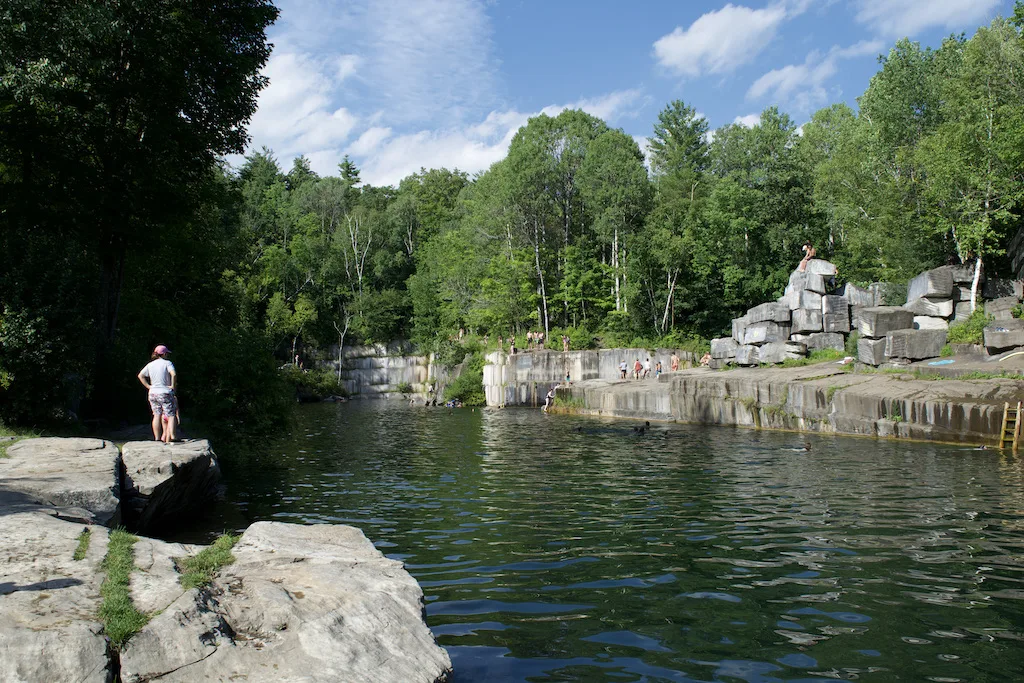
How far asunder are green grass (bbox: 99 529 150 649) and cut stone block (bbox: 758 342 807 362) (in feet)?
113

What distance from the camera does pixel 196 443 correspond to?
13.1m

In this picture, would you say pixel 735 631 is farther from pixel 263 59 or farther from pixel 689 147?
pixel 689 147

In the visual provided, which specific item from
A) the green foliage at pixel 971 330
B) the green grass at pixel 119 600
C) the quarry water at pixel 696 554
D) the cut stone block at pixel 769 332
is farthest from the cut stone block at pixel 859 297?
the green grass at pixel 119 600

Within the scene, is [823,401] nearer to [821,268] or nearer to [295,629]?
[821,268]

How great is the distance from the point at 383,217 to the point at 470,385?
32022mm

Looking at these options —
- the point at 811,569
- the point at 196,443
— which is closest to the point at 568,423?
the point at 196,443

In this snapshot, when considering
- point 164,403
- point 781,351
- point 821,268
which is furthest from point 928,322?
point 164,403

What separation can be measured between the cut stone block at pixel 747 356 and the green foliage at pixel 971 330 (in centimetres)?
1008

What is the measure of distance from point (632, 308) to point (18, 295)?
139 ft

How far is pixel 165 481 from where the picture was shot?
35.0ft

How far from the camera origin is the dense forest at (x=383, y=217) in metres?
16.1

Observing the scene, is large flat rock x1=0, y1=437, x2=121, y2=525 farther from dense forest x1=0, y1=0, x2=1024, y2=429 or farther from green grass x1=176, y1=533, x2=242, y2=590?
dense forest x1=0, y1=0, x2=1024, y2=429

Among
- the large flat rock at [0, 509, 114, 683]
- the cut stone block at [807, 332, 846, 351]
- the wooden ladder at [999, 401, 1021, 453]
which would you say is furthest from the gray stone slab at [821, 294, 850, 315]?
the large flat rock at [0, 509, 114, 683]

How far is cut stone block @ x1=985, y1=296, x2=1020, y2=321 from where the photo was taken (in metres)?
27.5
